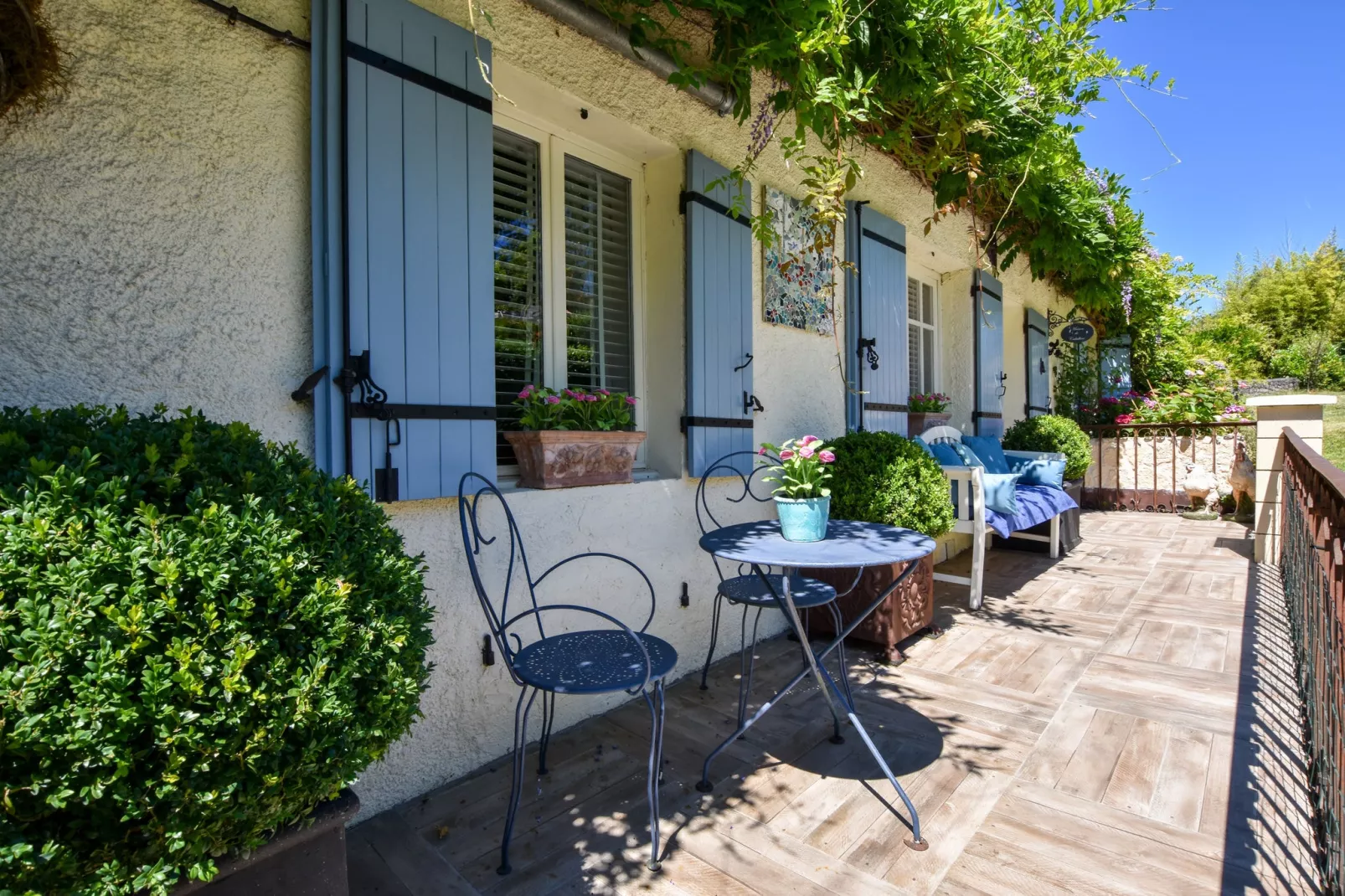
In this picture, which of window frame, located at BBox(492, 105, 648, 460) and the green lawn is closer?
window frame, located at BBox(492, 105, 648, 460)

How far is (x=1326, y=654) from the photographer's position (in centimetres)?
166

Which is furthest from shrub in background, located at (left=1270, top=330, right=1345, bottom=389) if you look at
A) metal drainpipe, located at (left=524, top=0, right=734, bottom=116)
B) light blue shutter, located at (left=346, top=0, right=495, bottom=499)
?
light blue shutter, located at (left=346, top=0, right=495, bottom=499)

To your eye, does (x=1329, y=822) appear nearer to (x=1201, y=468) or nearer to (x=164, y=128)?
(x=164, y=128)

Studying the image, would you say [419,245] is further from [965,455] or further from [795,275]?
[965,455]

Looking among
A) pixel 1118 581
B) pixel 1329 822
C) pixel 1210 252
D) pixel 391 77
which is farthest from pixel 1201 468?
pixel 1210 252

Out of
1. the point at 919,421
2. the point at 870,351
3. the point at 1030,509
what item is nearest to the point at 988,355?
the point at 919,421

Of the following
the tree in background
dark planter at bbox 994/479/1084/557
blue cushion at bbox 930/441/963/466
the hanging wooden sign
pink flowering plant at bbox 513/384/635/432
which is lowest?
dark planter at bbox 994/479/1084/557

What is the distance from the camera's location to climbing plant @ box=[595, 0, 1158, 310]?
2.37m

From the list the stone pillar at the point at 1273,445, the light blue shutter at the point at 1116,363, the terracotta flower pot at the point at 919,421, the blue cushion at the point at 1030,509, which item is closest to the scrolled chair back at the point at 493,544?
the blue cushion at the point at 1030,509

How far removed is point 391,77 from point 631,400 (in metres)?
1.36

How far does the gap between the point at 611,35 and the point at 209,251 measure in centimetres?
159

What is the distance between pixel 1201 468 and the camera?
22.9ft

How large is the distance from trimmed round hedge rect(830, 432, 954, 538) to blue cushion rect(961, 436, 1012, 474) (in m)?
1.80

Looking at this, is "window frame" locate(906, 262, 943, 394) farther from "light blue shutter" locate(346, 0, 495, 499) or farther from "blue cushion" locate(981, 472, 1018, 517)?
"light blue shutter" locate(346, 0, 495, 499)
